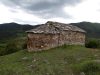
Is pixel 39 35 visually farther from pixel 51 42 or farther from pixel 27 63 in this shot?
pixel 27 63

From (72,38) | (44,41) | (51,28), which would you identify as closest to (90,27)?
(72,38)

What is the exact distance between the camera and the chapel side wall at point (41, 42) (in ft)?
87.6

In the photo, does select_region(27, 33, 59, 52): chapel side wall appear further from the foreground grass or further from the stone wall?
the foreground grass

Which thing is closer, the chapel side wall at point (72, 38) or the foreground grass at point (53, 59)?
the foreground grass at point (53, 59)

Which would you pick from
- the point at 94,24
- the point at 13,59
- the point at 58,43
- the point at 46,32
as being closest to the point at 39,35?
the point at 46,32

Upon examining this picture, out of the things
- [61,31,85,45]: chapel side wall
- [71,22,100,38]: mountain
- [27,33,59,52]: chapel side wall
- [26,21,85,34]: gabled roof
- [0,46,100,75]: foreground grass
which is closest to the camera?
[0,46,100,75]: foreground grass

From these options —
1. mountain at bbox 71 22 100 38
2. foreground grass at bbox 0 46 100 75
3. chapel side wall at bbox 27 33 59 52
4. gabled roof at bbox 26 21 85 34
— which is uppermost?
gabled roof at bbox 26 21 85 34

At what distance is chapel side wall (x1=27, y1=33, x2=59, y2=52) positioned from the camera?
Result: 26.7 metres

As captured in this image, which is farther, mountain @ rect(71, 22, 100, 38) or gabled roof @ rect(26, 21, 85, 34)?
mountain @ rect(71, 22, 100, 38)

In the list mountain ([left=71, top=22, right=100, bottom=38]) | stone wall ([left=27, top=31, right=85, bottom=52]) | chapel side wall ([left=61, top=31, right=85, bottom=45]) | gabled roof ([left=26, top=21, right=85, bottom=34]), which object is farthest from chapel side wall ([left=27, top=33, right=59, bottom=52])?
mountain ([left=71, top=22, right=100, bottom=38])

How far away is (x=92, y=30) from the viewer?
138750 mm

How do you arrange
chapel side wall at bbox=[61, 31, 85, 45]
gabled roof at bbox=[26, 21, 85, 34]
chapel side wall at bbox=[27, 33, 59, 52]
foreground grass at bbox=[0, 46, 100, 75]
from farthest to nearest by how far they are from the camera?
chapel side wall at bbox=[61, 31, 85, 45]
gabled roof at bbox=[26, 21, 85, 34]
chapel side wall at bbox=[27, 33, 59, 52]
foreground grass at bbox=[0, 46, 100, 75]

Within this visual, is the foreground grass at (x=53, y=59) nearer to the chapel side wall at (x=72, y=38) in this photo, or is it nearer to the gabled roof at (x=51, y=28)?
the chapel side wall at (x=72, y=38)

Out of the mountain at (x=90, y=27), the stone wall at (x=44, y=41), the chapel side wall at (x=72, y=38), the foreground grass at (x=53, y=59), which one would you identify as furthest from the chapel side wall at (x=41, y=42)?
the mountain at (x=90, y=27)
